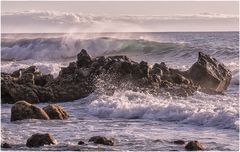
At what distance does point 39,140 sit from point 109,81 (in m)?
8.25

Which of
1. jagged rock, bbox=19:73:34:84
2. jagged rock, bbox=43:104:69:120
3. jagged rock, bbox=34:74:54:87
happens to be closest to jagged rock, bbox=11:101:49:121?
jagged rock, bbox=43:104:69:120

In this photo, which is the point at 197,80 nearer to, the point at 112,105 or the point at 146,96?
the point at 146,96

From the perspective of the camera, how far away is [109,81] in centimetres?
1889

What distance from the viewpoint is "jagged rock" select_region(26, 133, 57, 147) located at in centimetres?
1073

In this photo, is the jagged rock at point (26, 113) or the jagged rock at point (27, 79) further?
the jagged rock at point (27, 79)

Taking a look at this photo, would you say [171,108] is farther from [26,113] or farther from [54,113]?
[26,113]

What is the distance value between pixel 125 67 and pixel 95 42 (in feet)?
96.3

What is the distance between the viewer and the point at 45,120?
44.9 feet

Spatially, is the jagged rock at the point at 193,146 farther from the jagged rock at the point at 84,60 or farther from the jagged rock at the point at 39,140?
the jagged rock at the point at 84,60

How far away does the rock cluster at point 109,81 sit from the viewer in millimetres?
17953

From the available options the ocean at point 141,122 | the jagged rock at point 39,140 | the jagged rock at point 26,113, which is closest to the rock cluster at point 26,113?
the jagged rock at point 26,113

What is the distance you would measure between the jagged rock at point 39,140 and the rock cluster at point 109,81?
6.64 metres

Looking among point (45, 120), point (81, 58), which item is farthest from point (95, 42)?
point (45, 120)

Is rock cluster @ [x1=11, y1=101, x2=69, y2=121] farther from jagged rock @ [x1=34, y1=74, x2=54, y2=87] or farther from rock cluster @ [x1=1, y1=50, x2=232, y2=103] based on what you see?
jagged rock @ [x1=34, y1=74, x2=54, y2=87]
